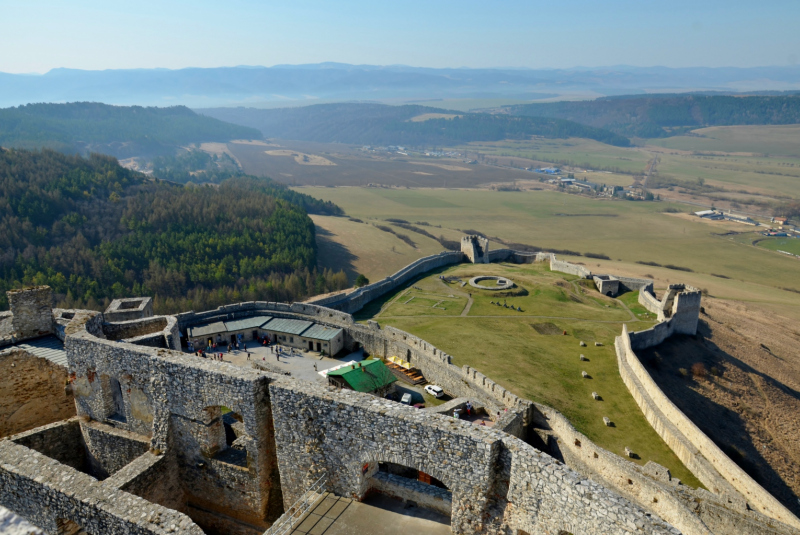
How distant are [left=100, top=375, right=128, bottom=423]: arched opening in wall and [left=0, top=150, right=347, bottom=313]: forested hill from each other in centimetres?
4810

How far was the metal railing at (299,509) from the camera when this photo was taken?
14720mm

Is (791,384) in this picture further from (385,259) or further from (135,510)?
(385,259)

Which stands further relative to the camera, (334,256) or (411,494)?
(334,256)

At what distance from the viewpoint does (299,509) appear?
15.3 m

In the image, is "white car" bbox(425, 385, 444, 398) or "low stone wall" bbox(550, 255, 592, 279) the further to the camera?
"low stone wall" bbox(550, 255, 592, 279)

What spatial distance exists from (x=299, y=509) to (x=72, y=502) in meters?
6.50

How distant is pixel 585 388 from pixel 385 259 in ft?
245

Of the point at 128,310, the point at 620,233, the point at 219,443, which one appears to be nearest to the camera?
the point at 219,443

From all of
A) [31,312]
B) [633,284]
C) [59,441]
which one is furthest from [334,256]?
[59,441]

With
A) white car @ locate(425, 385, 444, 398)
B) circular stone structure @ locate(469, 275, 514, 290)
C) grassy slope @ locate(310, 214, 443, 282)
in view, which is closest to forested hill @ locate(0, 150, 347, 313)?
grassy slope @ locate(310, 214, 443, 282)

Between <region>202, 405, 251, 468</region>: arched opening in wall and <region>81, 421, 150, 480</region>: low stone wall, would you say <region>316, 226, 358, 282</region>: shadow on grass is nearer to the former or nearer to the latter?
<region>81, 421, 150, 480</region>: low stone wall

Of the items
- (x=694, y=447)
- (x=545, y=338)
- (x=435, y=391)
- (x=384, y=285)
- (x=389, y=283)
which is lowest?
(x=545, y=338)

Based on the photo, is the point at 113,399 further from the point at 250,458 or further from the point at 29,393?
the point at 250,458

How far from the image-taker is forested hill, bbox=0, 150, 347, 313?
7462 cm
